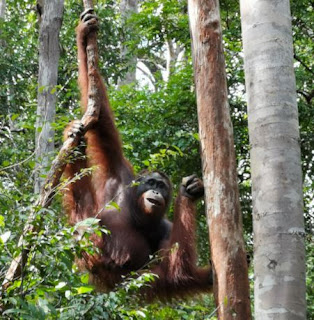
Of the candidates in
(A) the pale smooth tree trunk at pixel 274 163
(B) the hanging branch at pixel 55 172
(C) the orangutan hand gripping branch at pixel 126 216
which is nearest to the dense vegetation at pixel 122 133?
(B) the hanging branch at pixel 55 172

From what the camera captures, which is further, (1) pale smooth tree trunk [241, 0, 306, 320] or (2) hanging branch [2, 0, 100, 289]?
(2) hanging branch [2, 0, 100, 289]

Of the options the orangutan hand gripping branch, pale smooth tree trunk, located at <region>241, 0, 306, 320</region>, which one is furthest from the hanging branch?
pale smooth tree trunk, located at <region>241, 0, 306, 320</region>

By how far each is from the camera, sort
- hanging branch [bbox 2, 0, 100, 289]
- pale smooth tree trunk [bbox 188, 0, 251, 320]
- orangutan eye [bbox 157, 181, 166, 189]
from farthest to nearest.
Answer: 1. orangutan eye [bbox 157, 181, 166, 189]
2. pale smooth tree trunk [bbox 188, 0, 251, 320]
3. hanging branch [bbox 2, 0, 100, 289]

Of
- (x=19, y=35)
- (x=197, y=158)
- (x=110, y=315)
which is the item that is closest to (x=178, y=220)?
(x=110, y=315)

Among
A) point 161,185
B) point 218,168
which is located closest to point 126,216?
point 161,185

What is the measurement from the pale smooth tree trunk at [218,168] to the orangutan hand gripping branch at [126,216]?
1017 millimetres

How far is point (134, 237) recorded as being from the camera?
4.65 m

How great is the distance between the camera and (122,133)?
21.5 feet

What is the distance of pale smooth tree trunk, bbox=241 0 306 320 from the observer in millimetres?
2430

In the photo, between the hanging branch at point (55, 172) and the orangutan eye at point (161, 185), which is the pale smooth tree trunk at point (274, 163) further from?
the orangutan eye at point (161, 185)

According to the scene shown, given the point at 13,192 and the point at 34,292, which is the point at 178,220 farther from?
the point at 34,292

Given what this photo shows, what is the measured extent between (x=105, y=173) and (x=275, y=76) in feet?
7.99

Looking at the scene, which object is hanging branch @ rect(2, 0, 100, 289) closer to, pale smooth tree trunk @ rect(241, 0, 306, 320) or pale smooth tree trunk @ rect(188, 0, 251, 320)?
pale smooth tree trunk @ rect(188, 0, 251, 320)

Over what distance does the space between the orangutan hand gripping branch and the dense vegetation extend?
0.72ft
